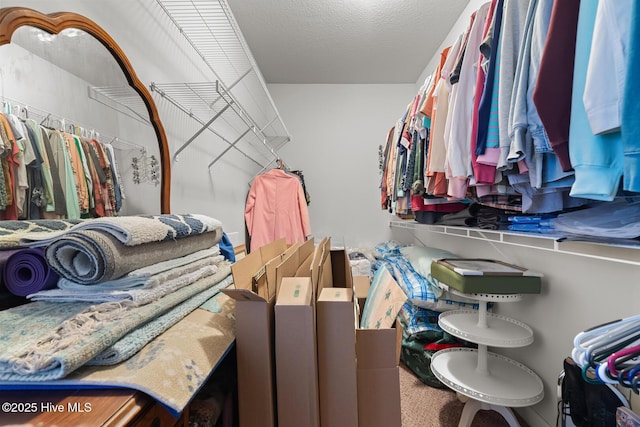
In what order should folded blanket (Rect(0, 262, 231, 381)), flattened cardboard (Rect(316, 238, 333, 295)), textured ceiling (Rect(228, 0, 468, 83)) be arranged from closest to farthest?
folded blanket (Rect(0, 262, 231, 381)) → flattened cardboard (Rect(316, 238, 333, 295)) → textured ceiling (Rect(228, 0, 468, 83))

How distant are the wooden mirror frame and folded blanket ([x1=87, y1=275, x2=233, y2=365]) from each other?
65 cm

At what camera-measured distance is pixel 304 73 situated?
308 cm

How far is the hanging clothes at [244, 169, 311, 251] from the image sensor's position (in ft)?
7.91

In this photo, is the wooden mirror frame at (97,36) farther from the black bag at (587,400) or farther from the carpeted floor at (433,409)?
Answer: the black bag at (587,400)

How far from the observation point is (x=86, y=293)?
18.3 inches

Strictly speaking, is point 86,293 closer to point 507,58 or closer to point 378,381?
point 378,381

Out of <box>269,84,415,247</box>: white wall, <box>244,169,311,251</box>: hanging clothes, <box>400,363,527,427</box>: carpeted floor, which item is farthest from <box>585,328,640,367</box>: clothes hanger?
<box>269,84,415,247</box>: white wall

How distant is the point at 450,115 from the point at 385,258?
162 centimetres

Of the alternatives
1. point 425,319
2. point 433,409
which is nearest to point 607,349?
point 433,409

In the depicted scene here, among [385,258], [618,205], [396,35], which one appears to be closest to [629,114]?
[618,205]

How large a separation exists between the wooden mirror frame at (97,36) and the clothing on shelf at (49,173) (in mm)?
194

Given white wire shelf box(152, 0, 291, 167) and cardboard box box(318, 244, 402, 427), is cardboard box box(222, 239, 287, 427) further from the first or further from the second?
white wire shelf box(152, 0, 291, 167)

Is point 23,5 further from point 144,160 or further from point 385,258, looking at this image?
point 385,258

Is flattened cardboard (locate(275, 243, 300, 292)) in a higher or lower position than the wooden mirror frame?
lower
